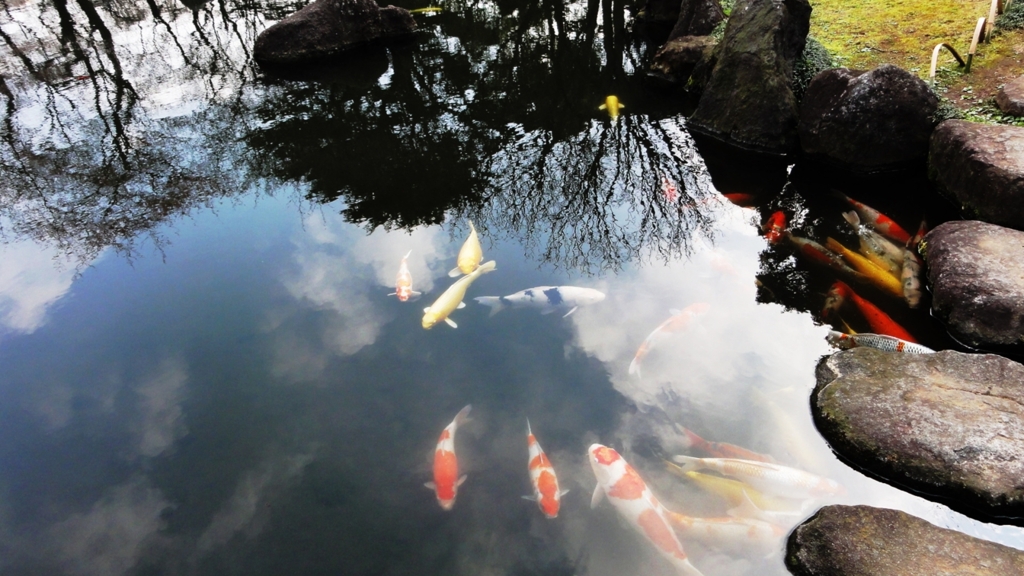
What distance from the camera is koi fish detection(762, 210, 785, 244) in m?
6.56

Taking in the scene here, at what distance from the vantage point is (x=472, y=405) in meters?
4.77

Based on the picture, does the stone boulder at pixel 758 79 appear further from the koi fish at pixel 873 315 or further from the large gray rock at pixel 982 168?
the koi fish at pixel 873 315

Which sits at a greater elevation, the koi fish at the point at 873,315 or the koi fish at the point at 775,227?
the koi fish at the point at 775,227

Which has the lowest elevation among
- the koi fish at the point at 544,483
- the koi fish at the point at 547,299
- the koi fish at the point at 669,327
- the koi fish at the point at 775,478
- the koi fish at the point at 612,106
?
the koi fish at the point at 775,478

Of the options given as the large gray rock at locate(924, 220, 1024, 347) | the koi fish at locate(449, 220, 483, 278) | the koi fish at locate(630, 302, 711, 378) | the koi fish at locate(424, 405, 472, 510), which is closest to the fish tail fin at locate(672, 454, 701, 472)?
the koi fish at locate(630, 302, 711, 378)

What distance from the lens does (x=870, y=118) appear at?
7.29 meters

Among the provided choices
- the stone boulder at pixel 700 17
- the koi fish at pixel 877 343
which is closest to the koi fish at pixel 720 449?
the koi fish at pixel 877 343

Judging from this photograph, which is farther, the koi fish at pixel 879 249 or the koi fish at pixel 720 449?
the koi fish at pixel 879 249

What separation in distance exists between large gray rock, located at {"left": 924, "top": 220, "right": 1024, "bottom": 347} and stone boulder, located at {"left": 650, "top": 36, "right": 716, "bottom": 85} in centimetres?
629

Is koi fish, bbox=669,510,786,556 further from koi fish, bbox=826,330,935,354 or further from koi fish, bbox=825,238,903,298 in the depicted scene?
koi fish, bbox=825,238,903,298

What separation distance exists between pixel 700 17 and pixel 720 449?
997 centimetres

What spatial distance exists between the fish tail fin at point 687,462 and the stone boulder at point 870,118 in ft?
18.6

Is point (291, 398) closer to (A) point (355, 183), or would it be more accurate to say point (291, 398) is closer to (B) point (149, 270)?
(B) point (149, 270)

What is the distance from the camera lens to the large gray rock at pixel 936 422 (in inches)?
144
